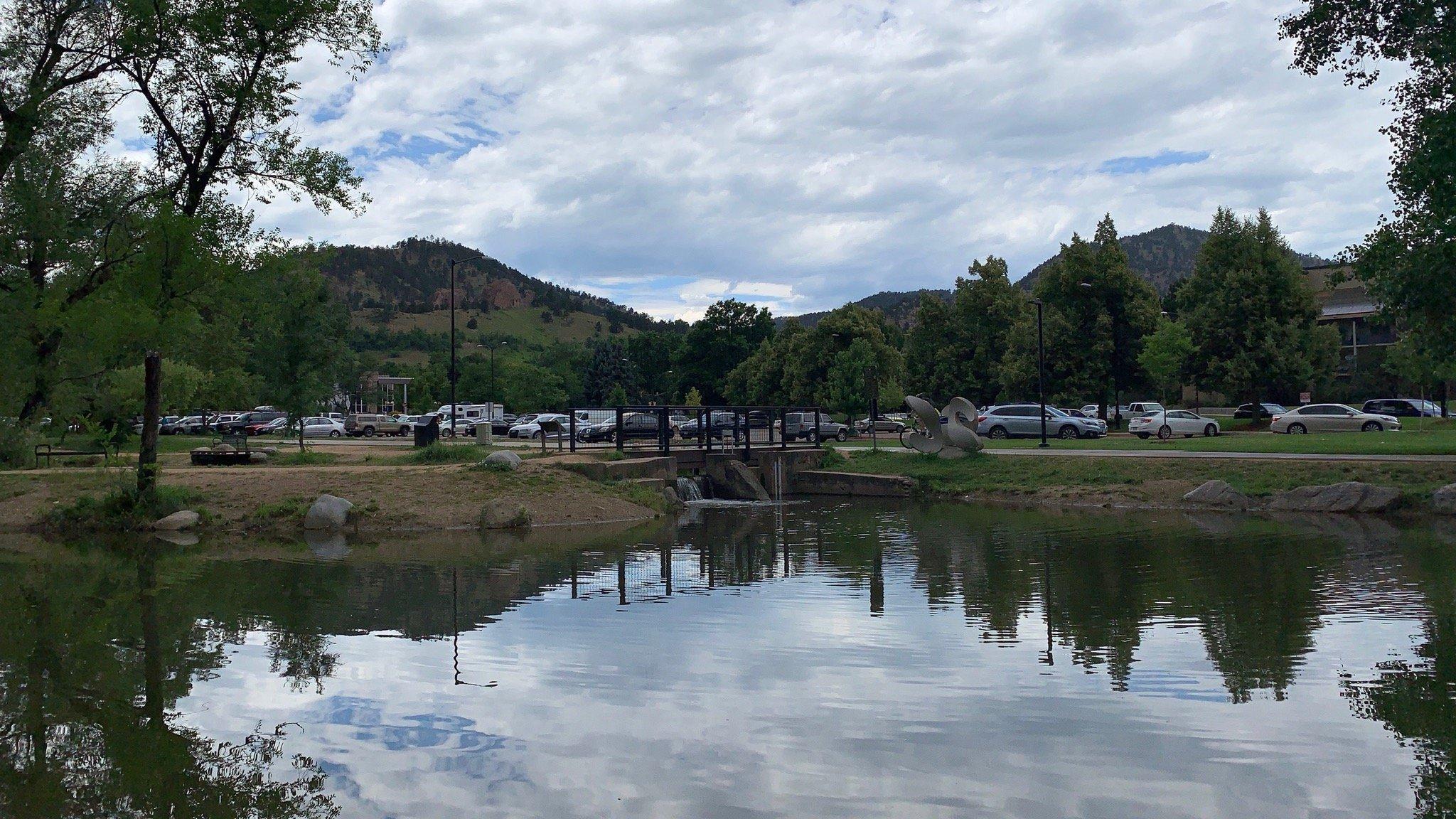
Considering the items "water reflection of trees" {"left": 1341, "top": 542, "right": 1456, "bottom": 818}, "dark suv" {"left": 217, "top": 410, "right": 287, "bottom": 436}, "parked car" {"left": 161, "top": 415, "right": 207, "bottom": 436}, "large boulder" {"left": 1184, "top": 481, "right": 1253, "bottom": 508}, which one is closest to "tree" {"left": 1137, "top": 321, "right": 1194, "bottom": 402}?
"large boulder" {"left": 1184, "top": 481, "right": 1253, "bottom": 508}

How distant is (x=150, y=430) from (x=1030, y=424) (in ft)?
117

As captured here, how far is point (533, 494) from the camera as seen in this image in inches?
998

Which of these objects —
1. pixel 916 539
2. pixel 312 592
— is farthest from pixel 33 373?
pixel 916 539

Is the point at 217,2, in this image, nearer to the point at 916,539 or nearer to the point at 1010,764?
the point at 916,539

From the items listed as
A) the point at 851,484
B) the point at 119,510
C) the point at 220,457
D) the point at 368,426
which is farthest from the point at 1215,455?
the point at 368,426

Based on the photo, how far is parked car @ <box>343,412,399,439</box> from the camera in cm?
6638

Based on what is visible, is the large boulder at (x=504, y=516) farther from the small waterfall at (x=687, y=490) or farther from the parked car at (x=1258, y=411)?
the parked car at (x=1258, y=411)

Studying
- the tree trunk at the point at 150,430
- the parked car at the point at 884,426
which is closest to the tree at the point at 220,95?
the tree trunk at the point at 150,430

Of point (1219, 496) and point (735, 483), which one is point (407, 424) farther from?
point (1219, 496)

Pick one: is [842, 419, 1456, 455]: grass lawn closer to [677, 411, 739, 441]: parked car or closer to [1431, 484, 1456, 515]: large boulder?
[1431, 484, 1456, 515]: large boulder

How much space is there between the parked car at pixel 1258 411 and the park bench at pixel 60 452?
51.9 meters

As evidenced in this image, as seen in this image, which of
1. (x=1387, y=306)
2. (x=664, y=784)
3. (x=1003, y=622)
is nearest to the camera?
(x=664, y=784)

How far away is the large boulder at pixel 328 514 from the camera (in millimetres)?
23578

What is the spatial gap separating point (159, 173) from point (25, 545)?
26.9 ft
